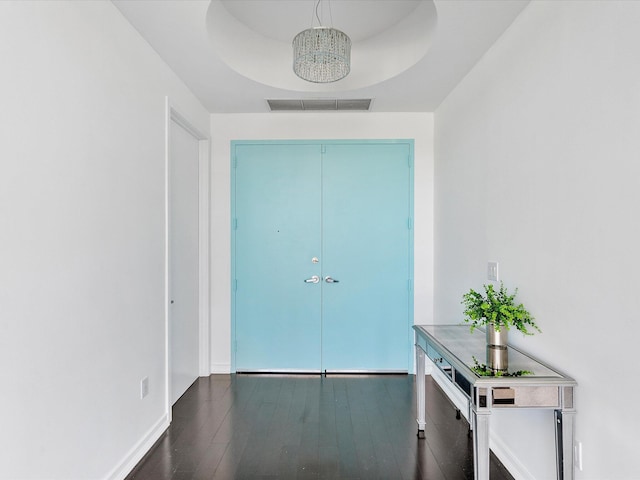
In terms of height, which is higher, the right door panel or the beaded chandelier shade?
the beaded chandelier shade

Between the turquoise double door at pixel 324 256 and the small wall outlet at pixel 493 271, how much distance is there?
49.2 inches

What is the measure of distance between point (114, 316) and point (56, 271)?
510mm

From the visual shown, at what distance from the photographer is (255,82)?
2857 mm

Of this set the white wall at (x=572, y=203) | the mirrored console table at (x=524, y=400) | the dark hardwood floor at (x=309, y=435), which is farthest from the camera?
the dark hardwood floor at (x=309, y=435)

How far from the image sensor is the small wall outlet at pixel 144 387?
7.30 feet

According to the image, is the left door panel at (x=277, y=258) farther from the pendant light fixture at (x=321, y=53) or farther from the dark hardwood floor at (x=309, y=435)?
the pendant light fixture at (x=321, y=53)

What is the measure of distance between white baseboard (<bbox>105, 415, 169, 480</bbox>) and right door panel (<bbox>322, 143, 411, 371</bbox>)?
5.95 feet

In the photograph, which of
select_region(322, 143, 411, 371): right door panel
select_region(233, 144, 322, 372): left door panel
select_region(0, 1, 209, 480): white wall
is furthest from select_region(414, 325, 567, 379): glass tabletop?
select_region(0, 1, 209, 480): white wall

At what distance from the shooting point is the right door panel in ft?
11.7

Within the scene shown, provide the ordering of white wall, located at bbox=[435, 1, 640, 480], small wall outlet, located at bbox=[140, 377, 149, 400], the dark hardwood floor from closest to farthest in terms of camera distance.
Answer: white wall, located at bbox=[435, 1, 640, 480] → the dark hardwood floor → small wall outlet, located at bbox=[140, 377, 149, 400]

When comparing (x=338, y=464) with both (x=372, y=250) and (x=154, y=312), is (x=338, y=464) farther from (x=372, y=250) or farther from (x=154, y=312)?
(x=372, y=250)

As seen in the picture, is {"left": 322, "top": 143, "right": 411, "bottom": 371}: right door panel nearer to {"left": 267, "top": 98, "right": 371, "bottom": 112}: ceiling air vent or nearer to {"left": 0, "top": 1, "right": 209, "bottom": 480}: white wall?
{"left": 267, "top": 98, "right": 371, "bottom": 112}: ceiling air vent

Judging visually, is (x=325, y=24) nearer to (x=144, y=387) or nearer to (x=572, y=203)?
(x=572, y=203)

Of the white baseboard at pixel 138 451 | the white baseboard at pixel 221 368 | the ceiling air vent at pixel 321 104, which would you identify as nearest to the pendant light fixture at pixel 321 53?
the ceiling air vent at pixel 321 104
